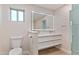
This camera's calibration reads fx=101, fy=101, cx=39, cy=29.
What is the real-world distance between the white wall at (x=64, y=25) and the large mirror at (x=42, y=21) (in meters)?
0.09

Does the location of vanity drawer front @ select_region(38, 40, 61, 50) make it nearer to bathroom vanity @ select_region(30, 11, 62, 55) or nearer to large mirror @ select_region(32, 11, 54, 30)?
bathroom vanity @ select_region(30, 11, 62, 55)

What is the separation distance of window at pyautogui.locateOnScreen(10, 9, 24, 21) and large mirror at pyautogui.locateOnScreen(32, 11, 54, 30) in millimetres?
170

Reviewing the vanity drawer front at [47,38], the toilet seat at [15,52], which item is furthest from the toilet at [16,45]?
the vanity drawer front at [47,38]

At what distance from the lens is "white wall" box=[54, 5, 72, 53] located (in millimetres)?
1379

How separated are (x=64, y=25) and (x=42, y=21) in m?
0.33

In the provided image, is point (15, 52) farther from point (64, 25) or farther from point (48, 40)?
point (64, 25)

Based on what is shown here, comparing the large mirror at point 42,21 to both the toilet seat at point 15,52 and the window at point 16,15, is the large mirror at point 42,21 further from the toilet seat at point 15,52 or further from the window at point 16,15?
the toilet seat at point 15,52

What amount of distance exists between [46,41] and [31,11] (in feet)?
1.62

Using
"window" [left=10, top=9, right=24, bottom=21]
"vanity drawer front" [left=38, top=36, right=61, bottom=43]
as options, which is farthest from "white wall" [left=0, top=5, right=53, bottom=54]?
"vanity drawer front" [left=38, top=36, right=61, bottom=43]

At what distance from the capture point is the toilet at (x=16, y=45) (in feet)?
4.26
